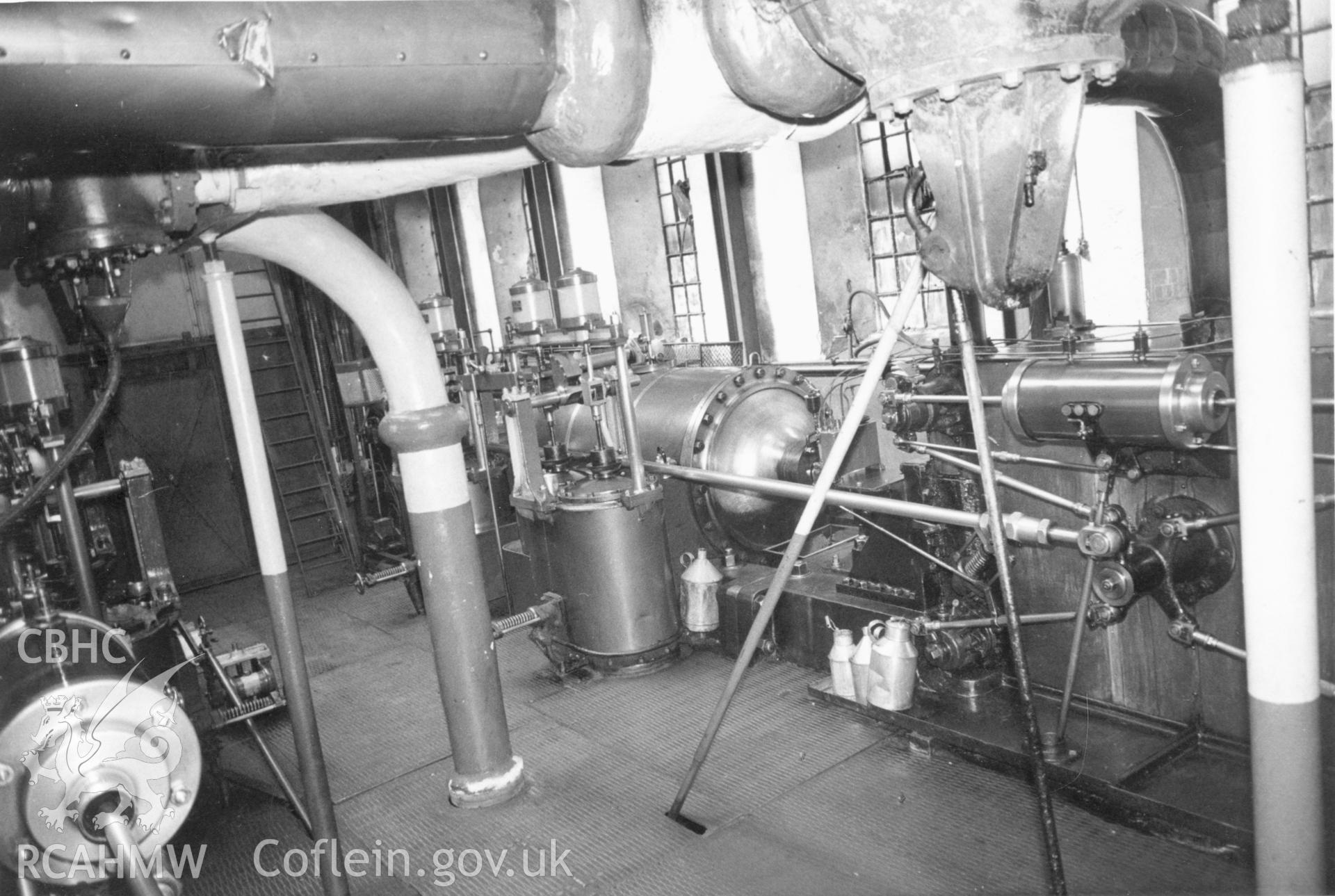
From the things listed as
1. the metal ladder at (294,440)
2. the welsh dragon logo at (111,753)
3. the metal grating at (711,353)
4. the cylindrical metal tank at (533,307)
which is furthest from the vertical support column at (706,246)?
the welsh dragon logo at (111,753)

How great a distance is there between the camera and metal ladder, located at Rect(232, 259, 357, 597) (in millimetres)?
8758

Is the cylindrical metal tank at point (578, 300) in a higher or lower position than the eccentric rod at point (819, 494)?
higher

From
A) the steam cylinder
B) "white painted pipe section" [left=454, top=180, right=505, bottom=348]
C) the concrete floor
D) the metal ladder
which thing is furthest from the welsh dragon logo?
"white painted pipe section" [left=454, top=180, right=505, bottom=348]

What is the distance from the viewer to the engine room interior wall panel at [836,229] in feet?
25.0

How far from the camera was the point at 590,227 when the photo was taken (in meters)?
9.33

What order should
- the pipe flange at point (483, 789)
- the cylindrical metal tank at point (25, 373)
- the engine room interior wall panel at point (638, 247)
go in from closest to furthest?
the pipe flange at point (483, 789) < the cylindrical metal tank at point (25, 373) < the engine room interior wall panel at point (638, 247)

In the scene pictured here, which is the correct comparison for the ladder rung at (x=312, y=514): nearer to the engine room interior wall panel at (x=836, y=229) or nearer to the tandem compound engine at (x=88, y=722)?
the engine room interior wall panel at (x=836, y=229)

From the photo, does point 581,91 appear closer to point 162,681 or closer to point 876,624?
point 162,681

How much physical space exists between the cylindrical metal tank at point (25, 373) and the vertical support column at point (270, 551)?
158 centimetres

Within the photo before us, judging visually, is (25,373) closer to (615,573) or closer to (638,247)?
(615,573)

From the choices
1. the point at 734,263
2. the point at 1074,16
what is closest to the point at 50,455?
the point at 1074,16

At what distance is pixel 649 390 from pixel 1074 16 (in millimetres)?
3953

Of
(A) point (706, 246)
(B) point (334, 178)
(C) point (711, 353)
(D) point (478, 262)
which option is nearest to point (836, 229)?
(A) point (706, 246)

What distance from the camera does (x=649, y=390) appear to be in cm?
559
